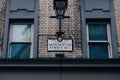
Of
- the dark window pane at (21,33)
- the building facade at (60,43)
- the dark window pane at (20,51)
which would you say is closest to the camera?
the building facade at (60,43)

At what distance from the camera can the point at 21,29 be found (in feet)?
37.7

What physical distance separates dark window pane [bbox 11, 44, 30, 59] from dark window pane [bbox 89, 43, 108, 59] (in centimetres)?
244

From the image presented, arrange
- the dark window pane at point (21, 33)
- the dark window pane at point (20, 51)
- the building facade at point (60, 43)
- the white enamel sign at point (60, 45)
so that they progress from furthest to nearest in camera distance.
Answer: the dark window pane at point (21, 33)
the dark window pane at point (20, 51)
the building facade at point (60, 43)
the white enamel sign at point (60, 45)

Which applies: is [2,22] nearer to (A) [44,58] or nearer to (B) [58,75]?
(A) [44,58]

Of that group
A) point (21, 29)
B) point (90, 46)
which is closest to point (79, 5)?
point (90, 46)

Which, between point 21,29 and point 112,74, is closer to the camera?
point 112,74

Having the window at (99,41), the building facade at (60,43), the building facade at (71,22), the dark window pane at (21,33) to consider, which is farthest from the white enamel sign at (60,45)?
the dark window pane at (21,33)

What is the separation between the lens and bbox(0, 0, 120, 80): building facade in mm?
10320

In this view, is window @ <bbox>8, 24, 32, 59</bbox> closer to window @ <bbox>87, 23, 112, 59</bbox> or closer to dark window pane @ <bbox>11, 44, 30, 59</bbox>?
dark window pane @ <bbox>11, 44, 30, 59</bbox>

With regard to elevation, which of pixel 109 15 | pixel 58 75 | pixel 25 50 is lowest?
pixel 58 75

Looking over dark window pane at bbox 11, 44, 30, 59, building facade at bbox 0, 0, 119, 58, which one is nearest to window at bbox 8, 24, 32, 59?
dark window pane at bbox 11, 44, 30, 59

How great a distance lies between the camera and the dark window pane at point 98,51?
435 inches

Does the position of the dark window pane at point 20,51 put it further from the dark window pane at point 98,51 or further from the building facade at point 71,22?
the dark window pane at point 98,51

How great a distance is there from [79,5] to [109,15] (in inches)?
49.7
